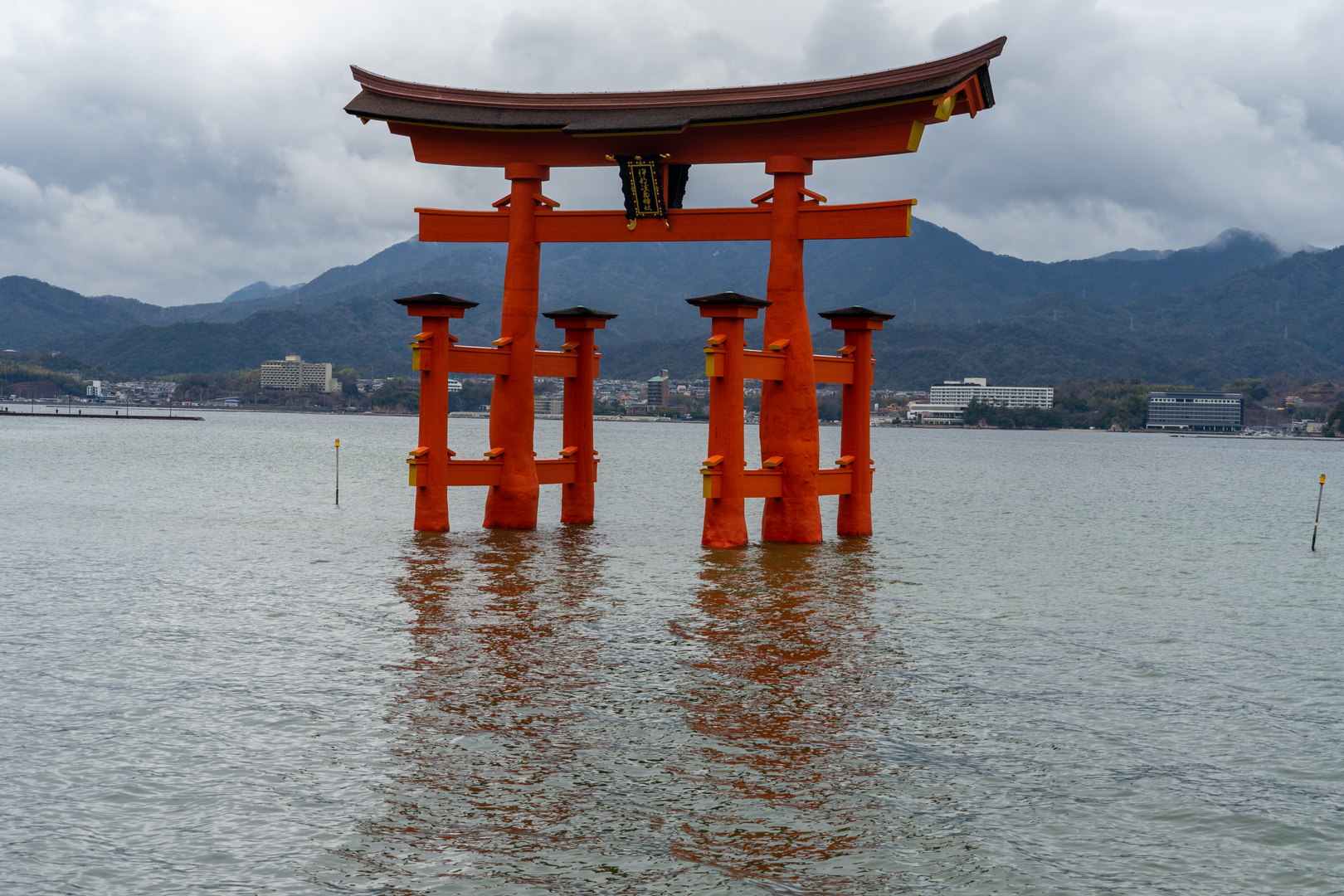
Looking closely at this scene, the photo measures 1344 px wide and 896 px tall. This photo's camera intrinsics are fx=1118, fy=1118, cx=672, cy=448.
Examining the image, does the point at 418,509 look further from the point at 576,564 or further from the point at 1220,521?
the point at 1220,521

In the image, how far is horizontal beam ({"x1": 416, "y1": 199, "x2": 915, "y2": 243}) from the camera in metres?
24.1

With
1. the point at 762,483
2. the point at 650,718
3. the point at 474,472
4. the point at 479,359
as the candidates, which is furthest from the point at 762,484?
the point at 650,718

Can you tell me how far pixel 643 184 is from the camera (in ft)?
86.5

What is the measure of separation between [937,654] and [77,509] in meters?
31.4

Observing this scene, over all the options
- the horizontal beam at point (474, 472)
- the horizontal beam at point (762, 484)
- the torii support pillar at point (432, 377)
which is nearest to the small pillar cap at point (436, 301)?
the torii support pillar at point (432, 377)

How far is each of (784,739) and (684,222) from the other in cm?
1667

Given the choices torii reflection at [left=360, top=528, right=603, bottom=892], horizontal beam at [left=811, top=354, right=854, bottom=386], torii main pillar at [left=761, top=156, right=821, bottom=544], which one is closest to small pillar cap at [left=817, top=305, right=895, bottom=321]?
horizontal beam at [left=811, top=354, right=854, bottom=386]

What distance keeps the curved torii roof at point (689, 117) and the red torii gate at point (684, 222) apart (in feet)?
0.14

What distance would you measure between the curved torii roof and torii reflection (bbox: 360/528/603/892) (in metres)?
10.6

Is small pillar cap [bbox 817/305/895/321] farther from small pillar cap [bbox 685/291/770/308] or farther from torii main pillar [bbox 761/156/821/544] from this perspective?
small pillar cap [bbox 685/291/770/308]

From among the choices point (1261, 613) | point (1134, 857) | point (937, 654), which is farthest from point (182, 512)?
point (1134, 857)

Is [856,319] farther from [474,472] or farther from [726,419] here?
[474,472]

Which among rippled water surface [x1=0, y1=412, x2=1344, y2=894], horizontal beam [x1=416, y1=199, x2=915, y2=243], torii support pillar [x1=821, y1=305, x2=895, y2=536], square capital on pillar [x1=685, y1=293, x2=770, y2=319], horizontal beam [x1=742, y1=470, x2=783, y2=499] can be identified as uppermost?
horizontal beam [x1=416, y1=199, x2=915, y2=243]

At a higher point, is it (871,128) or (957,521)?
(871,128)
